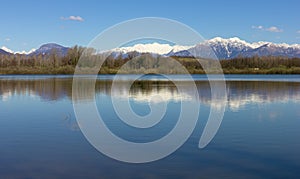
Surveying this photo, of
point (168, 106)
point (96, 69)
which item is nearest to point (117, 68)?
point (96, 69)

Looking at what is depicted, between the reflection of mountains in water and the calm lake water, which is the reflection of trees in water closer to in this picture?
the reflection of mountains in water

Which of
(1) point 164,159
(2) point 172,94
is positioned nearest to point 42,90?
(2) point 172,94

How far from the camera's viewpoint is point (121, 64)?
131875 millimetres

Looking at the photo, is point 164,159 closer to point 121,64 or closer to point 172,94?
point 172,94

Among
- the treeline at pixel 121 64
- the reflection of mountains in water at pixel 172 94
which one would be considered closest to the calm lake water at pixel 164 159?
the reflection of mountains in water at pixel 172 94

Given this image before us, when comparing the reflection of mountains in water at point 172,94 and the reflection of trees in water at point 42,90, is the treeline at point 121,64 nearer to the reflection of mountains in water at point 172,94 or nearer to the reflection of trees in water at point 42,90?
the reflection of trees in water at point 42,90

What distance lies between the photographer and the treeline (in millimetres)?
117312

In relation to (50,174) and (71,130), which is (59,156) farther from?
(71,130)

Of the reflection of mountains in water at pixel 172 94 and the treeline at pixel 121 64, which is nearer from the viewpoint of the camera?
the reflection of mountains in water at pixel 172 94

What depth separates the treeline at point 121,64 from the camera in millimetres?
117312

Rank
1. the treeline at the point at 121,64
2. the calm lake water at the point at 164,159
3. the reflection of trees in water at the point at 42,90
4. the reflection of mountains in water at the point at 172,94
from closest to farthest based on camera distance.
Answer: the calm lake water at the point at 164,159 → the reflection of mountains in water at the point at 172,94 → the reflection of trees in water at the point at 42,90 → the treeline at the point at 121,64

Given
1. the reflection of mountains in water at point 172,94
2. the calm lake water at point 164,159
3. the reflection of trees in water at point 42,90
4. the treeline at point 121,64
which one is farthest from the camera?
the treeline at point 121,64

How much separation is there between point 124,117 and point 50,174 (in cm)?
1035

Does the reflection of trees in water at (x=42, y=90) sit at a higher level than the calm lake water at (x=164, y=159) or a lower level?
higher
